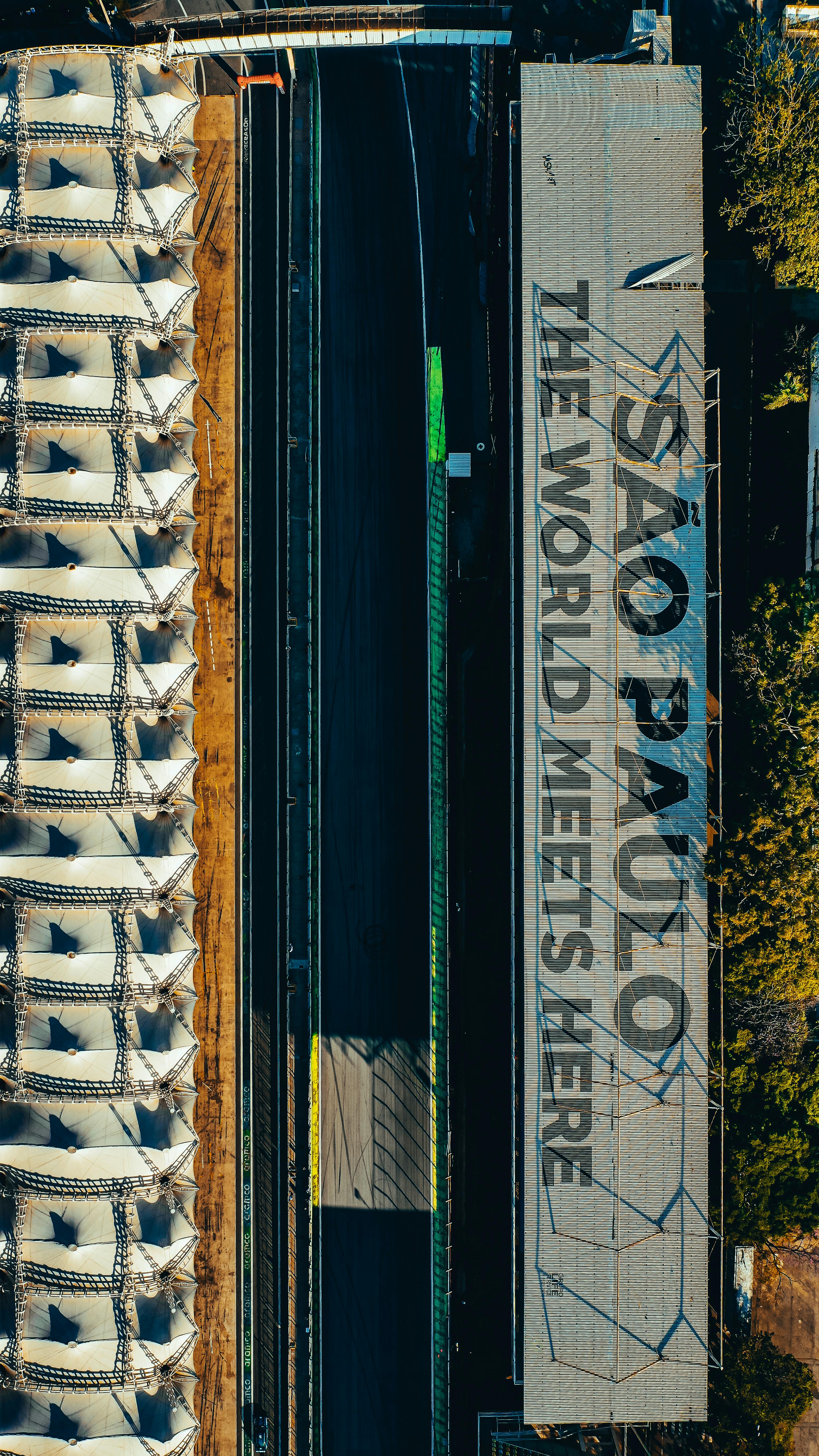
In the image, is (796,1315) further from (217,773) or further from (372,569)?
(372,569)

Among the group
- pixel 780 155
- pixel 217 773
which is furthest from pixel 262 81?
pixel 217 773

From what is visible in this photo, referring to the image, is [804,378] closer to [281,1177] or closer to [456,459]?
[456,459]

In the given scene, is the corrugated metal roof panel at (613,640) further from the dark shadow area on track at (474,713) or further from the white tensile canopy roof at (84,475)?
the white tensile canopy roof at (84,475)

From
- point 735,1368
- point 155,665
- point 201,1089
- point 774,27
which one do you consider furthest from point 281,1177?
point 774,27

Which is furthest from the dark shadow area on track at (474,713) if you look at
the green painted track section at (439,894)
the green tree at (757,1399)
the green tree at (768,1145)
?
the green tree at (768,1145)

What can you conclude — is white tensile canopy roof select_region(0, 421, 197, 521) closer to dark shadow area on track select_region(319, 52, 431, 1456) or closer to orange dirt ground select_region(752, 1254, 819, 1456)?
dark shadow area on track select_region(319, 52, 431, 1456)

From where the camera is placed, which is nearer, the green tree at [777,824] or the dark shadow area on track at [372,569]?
the green tree at [777,824]
